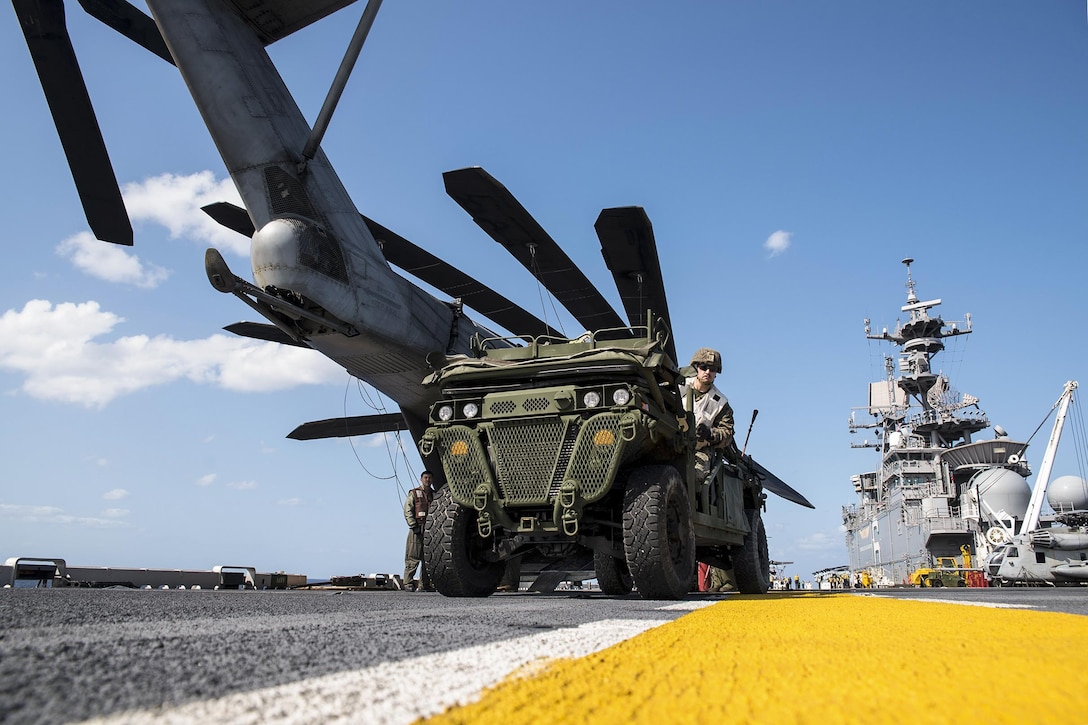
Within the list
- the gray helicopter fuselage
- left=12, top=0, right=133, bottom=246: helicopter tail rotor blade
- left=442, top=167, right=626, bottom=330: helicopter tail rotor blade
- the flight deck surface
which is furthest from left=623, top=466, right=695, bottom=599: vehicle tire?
the gray helicopter fuselage

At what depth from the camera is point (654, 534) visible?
5039 millimetres

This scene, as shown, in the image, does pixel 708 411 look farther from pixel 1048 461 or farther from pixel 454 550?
pixel 1048 461

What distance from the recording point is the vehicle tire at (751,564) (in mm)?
8625

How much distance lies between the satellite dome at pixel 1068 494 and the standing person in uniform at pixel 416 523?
32.5 m

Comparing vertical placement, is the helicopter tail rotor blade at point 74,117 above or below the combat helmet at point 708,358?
above

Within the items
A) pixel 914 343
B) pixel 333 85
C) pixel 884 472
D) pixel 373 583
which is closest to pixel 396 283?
pixel 333 85

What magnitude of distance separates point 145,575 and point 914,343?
4384 cm

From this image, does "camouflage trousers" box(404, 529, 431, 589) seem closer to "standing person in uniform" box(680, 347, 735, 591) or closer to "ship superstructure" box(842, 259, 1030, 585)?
"standing person in uniform" box(680, 347, 735, 591)

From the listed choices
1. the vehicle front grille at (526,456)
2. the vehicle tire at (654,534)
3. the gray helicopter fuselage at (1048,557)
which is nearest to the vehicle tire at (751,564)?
the vehicle tire at (654,534)

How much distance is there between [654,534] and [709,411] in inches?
114

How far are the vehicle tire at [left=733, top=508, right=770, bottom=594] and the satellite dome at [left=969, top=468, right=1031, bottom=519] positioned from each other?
3145 centimetres

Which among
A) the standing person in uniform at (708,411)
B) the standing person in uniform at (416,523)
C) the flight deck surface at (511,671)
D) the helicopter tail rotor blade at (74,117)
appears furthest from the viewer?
the standing person in uniform at (416,523)

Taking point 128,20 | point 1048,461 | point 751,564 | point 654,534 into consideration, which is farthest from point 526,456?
point 1048,461

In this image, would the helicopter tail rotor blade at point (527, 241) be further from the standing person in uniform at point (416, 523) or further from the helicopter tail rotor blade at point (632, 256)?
the standing person in uniform at point (416, 523)
